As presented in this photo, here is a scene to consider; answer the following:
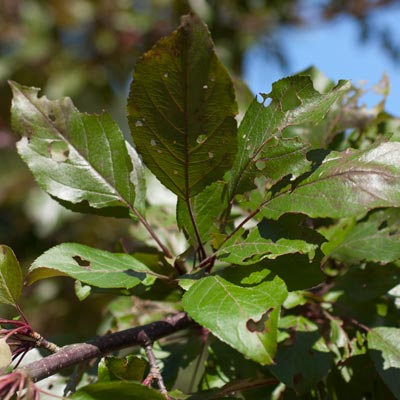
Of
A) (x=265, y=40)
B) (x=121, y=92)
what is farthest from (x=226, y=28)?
(x=121, y=92)

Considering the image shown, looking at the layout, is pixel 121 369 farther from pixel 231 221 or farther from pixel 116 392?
pixel 231 221

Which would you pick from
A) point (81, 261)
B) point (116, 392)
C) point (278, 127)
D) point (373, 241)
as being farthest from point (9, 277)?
point (373, 241)

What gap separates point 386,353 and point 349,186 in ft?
0.70

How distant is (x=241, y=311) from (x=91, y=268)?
0.17 m

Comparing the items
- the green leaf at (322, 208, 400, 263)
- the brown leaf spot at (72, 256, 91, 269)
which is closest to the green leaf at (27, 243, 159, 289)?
the brown leaf spot at (72, 256, 91, 269)

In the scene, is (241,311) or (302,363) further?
(302,363)

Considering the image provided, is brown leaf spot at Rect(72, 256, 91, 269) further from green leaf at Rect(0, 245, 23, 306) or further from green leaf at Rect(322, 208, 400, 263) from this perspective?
green leaf at Rect(322, 208, 400, 263)

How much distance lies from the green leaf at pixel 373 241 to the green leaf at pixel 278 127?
0.16 metres

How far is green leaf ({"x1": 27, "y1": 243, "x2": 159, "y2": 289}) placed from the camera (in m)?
0.58

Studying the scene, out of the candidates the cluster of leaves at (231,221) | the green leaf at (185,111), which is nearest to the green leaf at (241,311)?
the cluster of leaves at (231,221)

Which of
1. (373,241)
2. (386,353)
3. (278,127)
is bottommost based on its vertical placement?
(386,353)

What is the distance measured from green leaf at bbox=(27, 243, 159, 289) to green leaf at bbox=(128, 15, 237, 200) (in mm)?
97

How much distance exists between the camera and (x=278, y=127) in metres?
0.58

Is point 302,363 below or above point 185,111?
below
